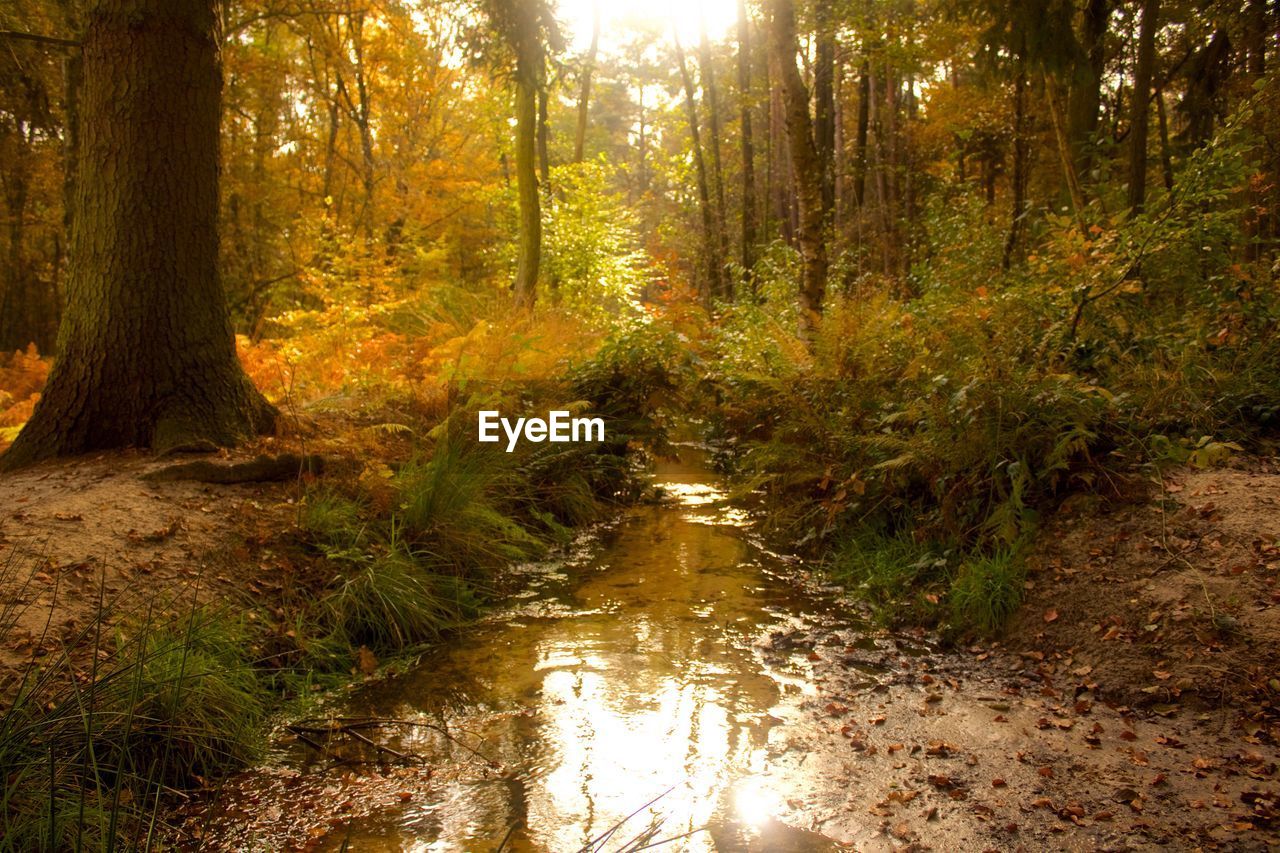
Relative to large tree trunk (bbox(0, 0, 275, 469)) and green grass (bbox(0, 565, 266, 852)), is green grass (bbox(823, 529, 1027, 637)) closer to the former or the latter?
green grass (bbox(0, 565, 266, 852))

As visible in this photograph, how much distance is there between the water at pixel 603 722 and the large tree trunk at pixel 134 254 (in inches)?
110

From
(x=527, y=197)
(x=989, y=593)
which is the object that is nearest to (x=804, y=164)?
(x=527, y=197)

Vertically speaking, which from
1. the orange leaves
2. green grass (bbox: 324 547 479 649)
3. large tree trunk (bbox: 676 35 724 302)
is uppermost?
large tree trunk (bbox: 676 35 724 302)

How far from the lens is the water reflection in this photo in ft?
9.77

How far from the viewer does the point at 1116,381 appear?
5.44 metres

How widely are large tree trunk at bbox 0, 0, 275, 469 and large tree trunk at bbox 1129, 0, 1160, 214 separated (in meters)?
9.76

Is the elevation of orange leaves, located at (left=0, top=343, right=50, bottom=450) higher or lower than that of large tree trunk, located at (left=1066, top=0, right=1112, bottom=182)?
lower

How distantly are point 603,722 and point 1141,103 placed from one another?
9914 mm

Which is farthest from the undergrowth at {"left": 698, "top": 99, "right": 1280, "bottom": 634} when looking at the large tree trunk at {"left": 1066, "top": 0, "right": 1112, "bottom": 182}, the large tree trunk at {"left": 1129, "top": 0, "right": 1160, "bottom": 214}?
the large tree trunk at {"left": 1066, "top": 0, "right": 1112, "bottom": 182}

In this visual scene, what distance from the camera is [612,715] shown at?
3896mm

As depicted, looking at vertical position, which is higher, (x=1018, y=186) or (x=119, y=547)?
(x=1018, y=186)

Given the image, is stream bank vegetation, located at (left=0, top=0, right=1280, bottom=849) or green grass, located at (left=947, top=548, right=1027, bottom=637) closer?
stream bank vegetation, located at (left=0, top=0, right=1280, bottom=849)

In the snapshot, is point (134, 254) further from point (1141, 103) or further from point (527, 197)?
point (1141, 103)

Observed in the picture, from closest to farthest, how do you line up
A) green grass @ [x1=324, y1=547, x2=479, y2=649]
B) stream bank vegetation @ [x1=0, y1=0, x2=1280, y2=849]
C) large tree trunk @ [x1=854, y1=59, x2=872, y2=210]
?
stream bank vegetation @ [x1=0, y1=0, x2=1280, y2=849], green grass @ [x1=324, y1=547, x2=479, y2=649], large tree trunk @ [x1=854, y1=59, x2=872, y2=210]
